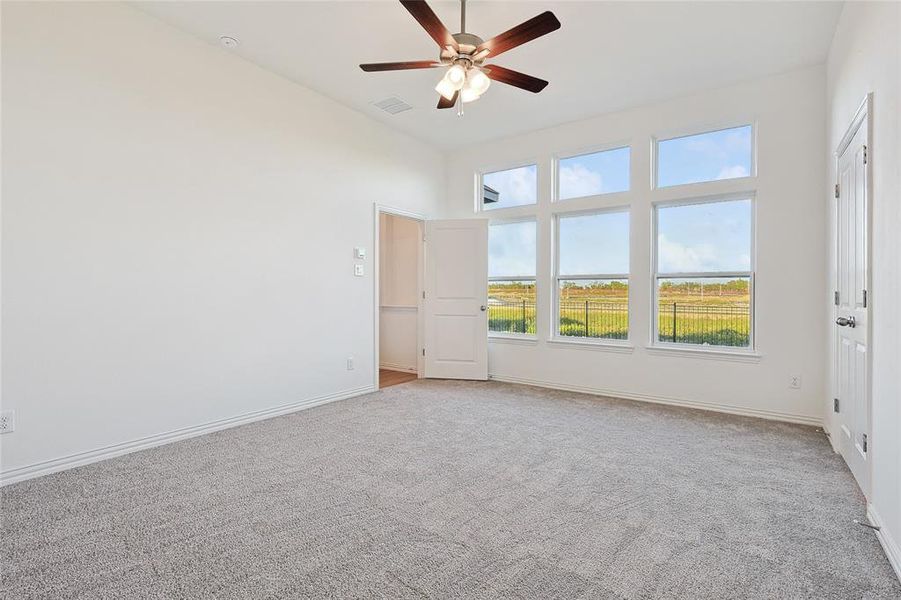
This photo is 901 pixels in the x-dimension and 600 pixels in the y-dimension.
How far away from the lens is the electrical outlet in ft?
8.25

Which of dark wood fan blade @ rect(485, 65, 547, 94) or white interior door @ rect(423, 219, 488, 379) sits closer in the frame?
dark wood fan blade @ rect(485, 65, 547, 94)

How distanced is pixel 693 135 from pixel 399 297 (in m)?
4.21

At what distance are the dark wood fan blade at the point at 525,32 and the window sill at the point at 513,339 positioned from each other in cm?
343

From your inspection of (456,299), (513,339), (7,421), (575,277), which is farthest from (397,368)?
(7,421)

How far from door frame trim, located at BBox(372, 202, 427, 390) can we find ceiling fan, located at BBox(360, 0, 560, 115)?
203 centimetres

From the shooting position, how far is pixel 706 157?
14.2 ft

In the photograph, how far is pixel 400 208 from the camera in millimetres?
5344

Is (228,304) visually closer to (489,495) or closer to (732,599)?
(489,495)

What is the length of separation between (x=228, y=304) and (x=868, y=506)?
14.0 feet

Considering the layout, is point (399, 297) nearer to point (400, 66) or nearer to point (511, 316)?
point (511, 316)

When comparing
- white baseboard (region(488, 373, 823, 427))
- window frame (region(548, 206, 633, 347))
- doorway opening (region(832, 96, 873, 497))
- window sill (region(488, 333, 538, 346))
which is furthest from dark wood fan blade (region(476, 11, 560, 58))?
white baseboard (region(488, 373, 823, 427))

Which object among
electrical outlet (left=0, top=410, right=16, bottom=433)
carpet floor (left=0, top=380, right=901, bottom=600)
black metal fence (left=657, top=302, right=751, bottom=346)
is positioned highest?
black metal fence (left=657, top=302, right=751, bottom=346)

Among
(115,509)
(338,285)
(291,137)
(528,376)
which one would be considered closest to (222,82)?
(291,137)

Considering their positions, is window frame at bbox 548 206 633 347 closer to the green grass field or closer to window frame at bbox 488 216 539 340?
the green grass field
